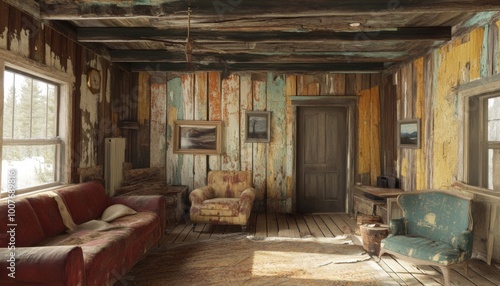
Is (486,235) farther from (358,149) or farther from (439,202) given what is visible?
(358,149)

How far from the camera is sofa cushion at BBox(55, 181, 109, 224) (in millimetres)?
3689

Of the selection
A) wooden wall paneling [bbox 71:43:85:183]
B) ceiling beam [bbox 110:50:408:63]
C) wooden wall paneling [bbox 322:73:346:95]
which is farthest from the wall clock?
wooden wall paneling [bbox 322:73:346:95]

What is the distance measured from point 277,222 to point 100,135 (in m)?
3.19

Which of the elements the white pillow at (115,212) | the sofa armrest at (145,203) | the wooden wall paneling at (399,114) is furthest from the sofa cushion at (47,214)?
the wooden wall paneling at (399,114)

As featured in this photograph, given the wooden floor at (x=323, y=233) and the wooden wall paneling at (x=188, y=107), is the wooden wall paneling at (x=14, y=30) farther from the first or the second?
the wooden wall paneling at (x=188, y=107)

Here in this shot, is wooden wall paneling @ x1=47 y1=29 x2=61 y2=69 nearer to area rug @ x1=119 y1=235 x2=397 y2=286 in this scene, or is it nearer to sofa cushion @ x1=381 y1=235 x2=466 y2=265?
area rug @ x1=119 y1=235 x2=397 y2=286

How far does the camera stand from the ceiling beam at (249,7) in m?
3.33

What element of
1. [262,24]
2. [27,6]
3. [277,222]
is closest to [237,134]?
[277,222]

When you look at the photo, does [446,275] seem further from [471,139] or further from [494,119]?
[494,119]

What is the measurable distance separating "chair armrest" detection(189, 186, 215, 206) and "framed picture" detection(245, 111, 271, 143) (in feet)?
4.47

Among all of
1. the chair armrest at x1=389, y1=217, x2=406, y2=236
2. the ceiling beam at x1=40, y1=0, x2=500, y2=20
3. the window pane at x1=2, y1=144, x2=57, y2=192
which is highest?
the ceiling beam at x1=40, y1=0, x2=500, y2=20

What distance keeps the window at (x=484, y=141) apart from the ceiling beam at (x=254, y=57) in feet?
5.29

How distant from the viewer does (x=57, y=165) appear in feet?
14.1

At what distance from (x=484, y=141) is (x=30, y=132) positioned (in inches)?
204
